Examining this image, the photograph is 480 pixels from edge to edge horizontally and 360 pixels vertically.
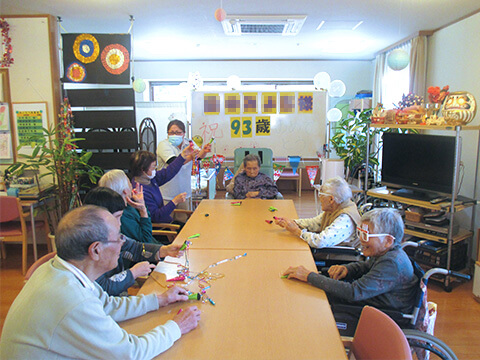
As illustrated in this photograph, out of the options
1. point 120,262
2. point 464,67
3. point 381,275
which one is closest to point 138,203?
point 120,262

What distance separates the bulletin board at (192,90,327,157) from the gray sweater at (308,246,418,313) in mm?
4237

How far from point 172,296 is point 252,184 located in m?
2.43

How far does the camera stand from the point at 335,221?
228cm

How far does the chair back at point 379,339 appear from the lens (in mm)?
1090

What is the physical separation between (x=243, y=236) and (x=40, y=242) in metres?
3.17

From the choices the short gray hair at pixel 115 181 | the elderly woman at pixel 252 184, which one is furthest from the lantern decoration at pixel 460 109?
the short gray hair at pixel 115 181

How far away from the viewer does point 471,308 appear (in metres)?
2.89

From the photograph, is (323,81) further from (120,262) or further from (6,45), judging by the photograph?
(120,262)

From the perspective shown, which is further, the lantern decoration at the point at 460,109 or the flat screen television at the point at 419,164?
the flat screen television at the point at 419,164

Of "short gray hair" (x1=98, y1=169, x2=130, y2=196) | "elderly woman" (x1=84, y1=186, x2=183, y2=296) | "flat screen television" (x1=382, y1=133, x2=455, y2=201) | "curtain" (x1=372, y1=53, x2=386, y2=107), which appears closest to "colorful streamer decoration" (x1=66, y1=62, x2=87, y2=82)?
"short gray hair" (x1=98, y1=169, x2=130, y2=196)

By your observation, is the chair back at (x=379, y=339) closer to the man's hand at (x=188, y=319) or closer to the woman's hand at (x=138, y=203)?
the man's hand at (x=188, y=319)

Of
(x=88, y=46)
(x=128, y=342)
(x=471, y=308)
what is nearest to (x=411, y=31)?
(x=471, y=308)

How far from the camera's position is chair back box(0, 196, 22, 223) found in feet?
11.0

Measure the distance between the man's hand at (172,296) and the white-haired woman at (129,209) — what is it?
0.87 meters
